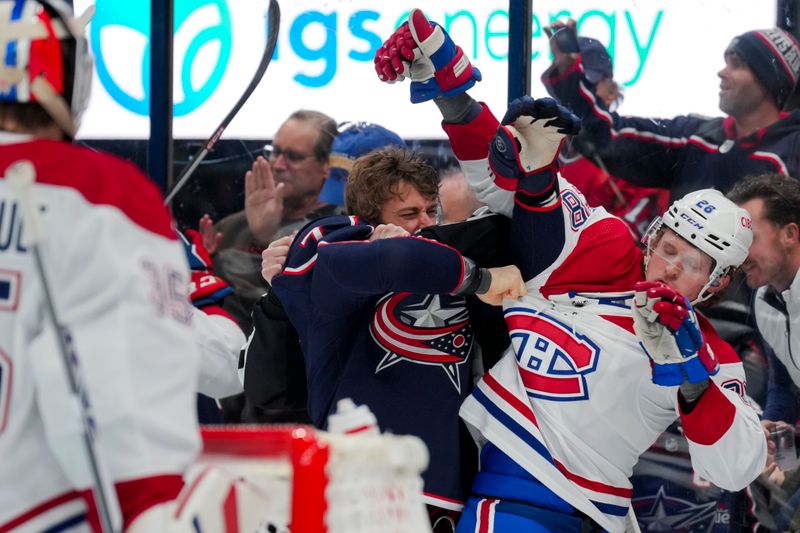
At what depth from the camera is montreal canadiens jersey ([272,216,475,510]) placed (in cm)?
209

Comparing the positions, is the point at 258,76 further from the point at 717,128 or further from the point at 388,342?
the point at 717,128

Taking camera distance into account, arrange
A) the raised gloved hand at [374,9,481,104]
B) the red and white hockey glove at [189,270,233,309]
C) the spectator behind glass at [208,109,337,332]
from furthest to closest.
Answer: the spectator behind glass at [208,109,337,332]
the red and white hockey glove at [189,270,233,309]
the raised gloved hand at [374,9,481,104]

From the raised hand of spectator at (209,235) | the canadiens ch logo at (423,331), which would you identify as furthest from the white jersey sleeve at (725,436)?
the raised hand of spectator at (209,235)

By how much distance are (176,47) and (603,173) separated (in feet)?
4.53

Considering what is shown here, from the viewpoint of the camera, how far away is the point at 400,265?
1.90 m

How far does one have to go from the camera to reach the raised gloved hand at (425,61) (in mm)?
2189

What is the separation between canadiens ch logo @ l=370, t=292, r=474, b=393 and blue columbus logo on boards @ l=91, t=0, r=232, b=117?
144 centimetres

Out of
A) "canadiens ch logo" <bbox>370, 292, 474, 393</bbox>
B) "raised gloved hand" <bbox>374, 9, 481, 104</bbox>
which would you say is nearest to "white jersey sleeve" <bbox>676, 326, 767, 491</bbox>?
"canadiens ch logo" <bbox>370, 292, 474, 393</bbox>

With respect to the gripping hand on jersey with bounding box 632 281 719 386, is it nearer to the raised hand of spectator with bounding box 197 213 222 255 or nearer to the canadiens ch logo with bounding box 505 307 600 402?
the canadiens ch logo with bounding box 505 307 600 402

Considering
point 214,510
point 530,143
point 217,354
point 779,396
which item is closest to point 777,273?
point 779,396

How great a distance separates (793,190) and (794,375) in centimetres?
48

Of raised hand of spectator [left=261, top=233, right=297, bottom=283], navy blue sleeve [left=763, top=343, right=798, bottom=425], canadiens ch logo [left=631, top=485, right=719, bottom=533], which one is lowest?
canadiens ch logo [left=631, top=485, right=719, bottom=533]

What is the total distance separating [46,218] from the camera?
1.04 meters

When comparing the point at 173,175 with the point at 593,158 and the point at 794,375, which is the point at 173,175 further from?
the point at 794,375
